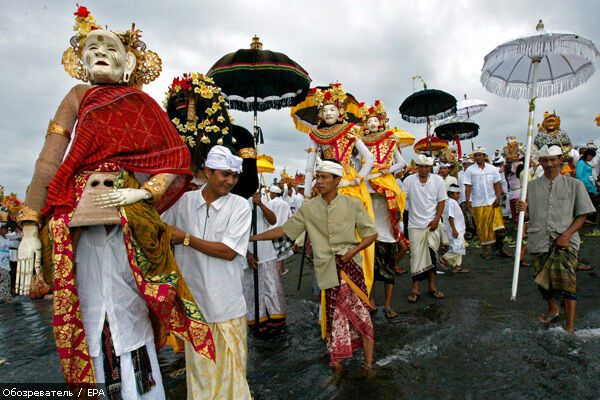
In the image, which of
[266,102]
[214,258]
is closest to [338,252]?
[214,258]

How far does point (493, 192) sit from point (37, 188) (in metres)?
9.11

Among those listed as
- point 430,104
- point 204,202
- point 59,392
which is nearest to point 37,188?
point 204,202

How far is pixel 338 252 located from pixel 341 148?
6.09 ft

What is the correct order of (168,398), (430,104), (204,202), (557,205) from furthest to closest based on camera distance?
(430,104), (557,205), (168,398), (204,202)

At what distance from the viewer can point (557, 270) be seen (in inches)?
189

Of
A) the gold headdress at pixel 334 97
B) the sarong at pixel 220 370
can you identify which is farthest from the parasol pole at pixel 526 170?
the sarong at pixel 220 370

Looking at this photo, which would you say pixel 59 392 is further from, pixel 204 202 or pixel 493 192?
pixel 493 192

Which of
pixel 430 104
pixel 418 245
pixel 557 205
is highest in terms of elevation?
pixel 430 104

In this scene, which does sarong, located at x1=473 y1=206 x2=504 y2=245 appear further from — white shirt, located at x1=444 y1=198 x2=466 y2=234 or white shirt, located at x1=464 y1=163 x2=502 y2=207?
white shirt, located at x1=444 y1=198 x2=466 y2=234

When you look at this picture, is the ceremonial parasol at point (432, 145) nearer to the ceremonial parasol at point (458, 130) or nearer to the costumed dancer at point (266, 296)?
the ceremonial parasol at point (458, 130)

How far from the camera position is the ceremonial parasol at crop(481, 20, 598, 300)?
17.6ft

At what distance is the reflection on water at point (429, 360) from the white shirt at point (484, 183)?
3.84m

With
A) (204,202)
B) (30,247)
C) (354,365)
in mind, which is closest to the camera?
(30,247)

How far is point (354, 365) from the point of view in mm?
4094
